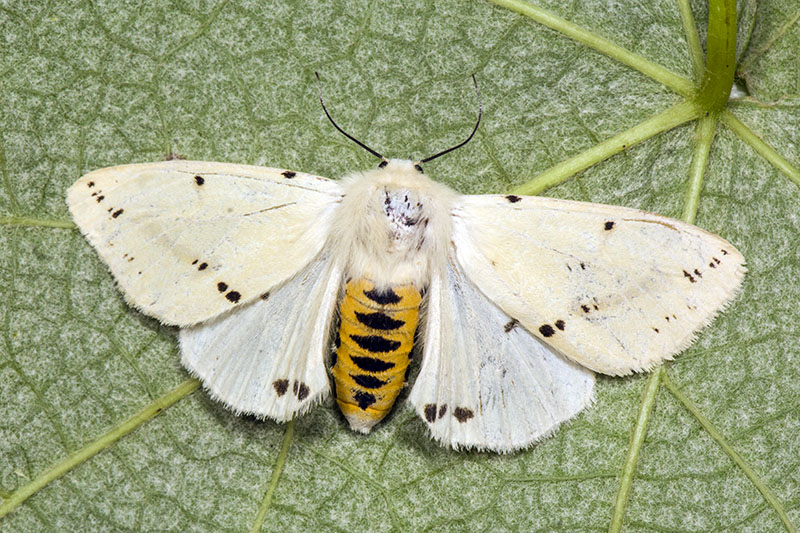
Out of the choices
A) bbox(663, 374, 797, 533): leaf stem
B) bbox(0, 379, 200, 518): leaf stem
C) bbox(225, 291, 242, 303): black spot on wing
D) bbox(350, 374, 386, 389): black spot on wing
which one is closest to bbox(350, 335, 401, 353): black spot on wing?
bbox(350, 374, 386, 389): black spot on wing

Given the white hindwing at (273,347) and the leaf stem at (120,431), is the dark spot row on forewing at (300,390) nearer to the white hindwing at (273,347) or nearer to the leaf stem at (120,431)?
the white hindwing at (273,347)

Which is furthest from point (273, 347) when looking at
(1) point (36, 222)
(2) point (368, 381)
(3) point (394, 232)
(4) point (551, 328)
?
(1) point (36, 222)

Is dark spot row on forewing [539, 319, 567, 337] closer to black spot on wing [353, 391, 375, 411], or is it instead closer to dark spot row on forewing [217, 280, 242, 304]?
black spot on wing [353, 391, 375, 411]

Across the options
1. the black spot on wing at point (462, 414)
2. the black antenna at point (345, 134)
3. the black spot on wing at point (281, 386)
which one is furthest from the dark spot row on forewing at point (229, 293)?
the black spot on wing at point (462, 414)

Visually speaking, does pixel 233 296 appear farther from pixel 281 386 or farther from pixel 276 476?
pixel 276 476

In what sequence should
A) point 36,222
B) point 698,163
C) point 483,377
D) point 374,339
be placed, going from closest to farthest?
point 374,339, point 483,377, point 698,163, point 36,222

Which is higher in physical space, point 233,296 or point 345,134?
point 345,134
